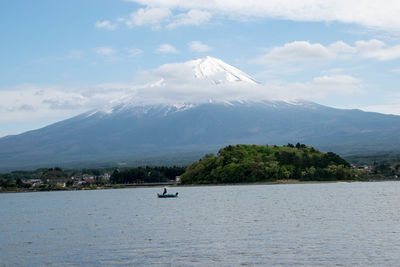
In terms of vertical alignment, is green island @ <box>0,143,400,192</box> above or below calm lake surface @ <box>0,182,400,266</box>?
above

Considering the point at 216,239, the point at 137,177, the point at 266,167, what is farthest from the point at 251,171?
the point at 216,239

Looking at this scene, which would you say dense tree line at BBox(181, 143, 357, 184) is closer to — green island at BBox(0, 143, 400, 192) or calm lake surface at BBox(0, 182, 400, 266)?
green island at BBox(0, 143, 400, 192)

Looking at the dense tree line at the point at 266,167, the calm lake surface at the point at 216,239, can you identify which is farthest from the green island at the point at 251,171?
the calm lake surface at the point at 216,239

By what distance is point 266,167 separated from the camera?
118 meters

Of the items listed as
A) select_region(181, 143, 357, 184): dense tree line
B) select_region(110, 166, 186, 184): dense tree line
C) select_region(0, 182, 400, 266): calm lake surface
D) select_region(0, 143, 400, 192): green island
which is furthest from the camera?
select_region(110, 166, 186, 184): dense tree line

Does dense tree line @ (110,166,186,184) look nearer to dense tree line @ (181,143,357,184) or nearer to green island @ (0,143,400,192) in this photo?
green island @ (0,143,400,192)

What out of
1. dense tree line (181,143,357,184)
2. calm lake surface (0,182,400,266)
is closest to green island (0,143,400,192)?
dense tree line (181,143,357,184)

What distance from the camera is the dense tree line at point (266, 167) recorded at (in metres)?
118

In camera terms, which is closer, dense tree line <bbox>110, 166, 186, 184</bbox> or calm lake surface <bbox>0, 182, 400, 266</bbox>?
calm lake surface <bbox>0, 182, 400, 266</bbox>

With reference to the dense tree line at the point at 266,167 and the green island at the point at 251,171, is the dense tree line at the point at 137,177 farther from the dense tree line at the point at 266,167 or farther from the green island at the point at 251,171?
the dense tree line at the point at 266,167

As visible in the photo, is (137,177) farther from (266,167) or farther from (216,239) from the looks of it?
(216,239)

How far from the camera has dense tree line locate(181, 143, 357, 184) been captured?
4656 inches

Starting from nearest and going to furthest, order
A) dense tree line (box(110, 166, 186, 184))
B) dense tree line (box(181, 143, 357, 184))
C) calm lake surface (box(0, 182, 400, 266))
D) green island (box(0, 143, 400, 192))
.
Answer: calm lake surface (box(0, 182, 400, 266)), dense tree line (box(181, 143, 357, 184)), green island (box(0, 143, 400, 192)), dense tree line (box(110, 166, 186, 184))

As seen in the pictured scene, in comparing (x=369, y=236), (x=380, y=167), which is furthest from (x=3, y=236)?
(x=380, y=167)
